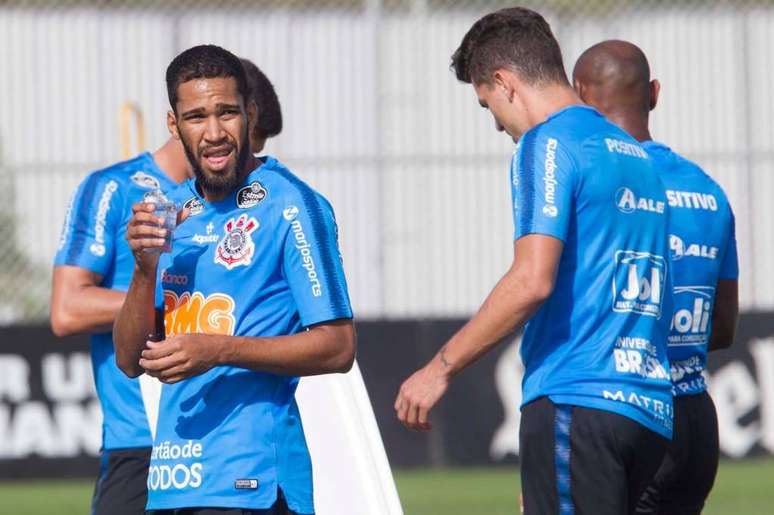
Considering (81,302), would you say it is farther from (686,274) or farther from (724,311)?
(724,311)

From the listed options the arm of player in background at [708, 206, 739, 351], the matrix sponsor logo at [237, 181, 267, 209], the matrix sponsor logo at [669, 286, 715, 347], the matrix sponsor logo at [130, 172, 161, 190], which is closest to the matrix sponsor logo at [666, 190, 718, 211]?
the arm of player in background at [708, 206, 739, 351]

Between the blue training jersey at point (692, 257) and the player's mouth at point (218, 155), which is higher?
the player's mouth at point (218, 155)

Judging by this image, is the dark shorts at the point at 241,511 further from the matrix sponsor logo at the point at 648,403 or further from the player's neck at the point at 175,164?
the player's neck at the point at 175,164

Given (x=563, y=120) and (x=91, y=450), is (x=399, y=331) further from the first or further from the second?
(x=563, y=120)

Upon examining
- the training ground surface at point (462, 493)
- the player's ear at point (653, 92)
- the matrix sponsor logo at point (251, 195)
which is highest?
the player's ear at point (653, 92)

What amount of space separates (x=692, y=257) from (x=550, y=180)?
3.70ft

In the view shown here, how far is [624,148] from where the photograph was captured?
15.3ft

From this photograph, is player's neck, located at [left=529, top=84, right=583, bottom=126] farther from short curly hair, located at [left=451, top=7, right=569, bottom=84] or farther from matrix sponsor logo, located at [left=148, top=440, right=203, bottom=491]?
matrix sponsor logo, located at [left=148, top=440, right=203, bottom=491]

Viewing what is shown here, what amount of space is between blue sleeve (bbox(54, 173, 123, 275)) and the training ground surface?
485 cm

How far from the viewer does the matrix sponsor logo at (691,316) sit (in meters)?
5.37

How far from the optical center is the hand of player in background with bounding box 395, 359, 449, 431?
4.41 metres

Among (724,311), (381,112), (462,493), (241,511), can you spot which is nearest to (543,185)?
(241,511)

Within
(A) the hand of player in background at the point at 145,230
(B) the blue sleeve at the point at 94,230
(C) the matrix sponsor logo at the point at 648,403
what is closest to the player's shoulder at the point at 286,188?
(A) the hand of player in background at the point at 145,230

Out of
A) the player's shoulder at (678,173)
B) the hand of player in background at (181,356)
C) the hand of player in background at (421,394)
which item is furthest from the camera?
the player's shoulder at (678,173)
